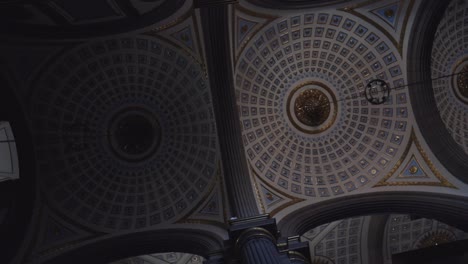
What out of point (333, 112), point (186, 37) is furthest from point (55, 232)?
point (333, 112)

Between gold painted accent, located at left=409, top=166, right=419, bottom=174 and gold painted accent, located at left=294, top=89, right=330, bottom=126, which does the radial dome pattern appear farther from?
gold painted accent, located at left=294, top=89, right=330, bottom=126

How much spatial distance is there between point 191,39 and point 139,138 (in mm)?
3247

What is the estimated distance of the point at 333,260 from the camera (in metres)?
14.9

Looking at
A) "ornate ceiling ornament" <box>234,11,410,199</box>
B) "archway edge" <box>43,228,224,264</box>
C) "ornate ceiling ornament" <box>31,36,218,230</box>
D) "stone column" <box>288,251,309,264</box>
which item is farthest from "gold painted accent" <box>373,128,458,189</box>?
"archway edge" <box>43,228,224,264</box>

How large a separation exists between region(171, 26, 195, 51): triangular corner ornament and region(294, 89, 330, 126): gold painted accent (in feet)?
11.4

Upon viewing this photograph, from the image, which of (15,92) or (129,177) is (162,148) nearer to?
(129,177)

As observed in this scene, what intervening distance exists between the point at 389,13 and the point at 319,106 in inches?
123

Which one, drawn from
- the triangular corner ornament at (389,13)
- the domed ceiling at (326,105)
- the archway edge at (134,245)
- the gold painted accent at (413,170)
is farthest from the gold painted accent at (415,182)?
the archway edge at (134,245)

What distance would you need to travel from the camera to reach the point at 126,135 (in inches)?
485

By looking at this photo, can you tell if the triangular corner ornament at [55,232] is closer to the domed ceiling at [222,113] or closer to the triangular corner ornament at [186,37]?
the domed ceiling at [222,113]

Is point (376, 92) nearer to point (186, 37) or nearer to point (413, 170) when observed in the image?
point (413, 170)

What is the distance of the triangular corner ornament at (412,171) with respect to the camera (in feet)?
38.2

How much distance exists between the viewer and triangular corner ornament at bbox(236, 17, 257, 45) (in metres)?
11.1

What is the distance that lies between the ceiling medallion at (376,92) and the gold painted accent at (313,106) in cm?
117
